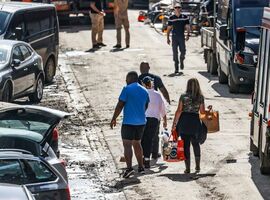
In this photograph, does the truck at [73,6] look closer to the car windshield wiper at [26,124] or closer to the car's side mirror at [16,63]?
the car's side mirror at [16,63]

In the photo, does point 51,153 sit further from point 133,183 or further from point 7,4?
point 7,4

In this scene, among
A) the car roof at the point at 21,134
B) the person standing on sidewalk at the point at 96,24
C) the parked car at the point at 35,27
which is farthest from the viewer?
the person standing on sidewalk at the point at 96,24

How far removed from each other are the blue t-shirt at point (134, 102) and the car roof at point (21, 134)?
2742 millimetres

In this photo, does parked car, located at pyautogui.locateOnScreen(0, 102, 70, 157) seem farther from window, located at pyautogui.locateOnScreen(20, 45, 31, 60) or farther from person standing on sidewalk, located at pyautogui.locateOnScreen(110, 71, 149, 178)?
window, located at pyautogui.locateOnScreen(20, 45, 31, 60)

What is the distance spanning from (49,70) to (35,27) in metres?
1.22

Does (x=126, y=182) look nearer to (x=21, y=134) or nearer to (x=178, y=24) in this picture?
(x=21, y=134)

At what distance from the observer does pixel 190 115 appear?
14.8 meters

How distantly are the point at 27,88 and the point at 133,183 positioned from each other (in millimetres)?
7547

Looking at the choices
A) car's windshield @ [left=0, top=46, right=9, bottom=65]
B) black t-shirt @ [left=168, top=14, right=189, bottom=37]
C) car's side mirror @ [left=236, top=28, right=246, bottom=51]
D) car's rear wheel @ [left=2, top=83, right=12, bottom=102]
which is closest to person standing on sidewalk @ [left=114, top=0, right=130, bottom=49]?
black t-shirt @ [left=168, top=14, right=189, bottom=37]

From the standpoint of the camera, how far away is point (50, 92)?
24.2 meters

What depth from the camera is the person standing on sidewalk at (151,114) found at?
51.1 feet

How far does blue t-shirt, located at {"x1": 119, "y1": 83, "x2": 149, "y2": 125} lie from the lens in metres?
14.7

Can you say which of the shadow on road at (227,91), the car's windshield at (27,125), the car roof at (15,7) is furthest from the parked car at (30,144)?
the car roof at (15,7)

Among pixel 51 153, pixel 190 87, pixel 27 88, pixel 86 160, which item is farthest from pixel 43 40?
pixel 51 153
